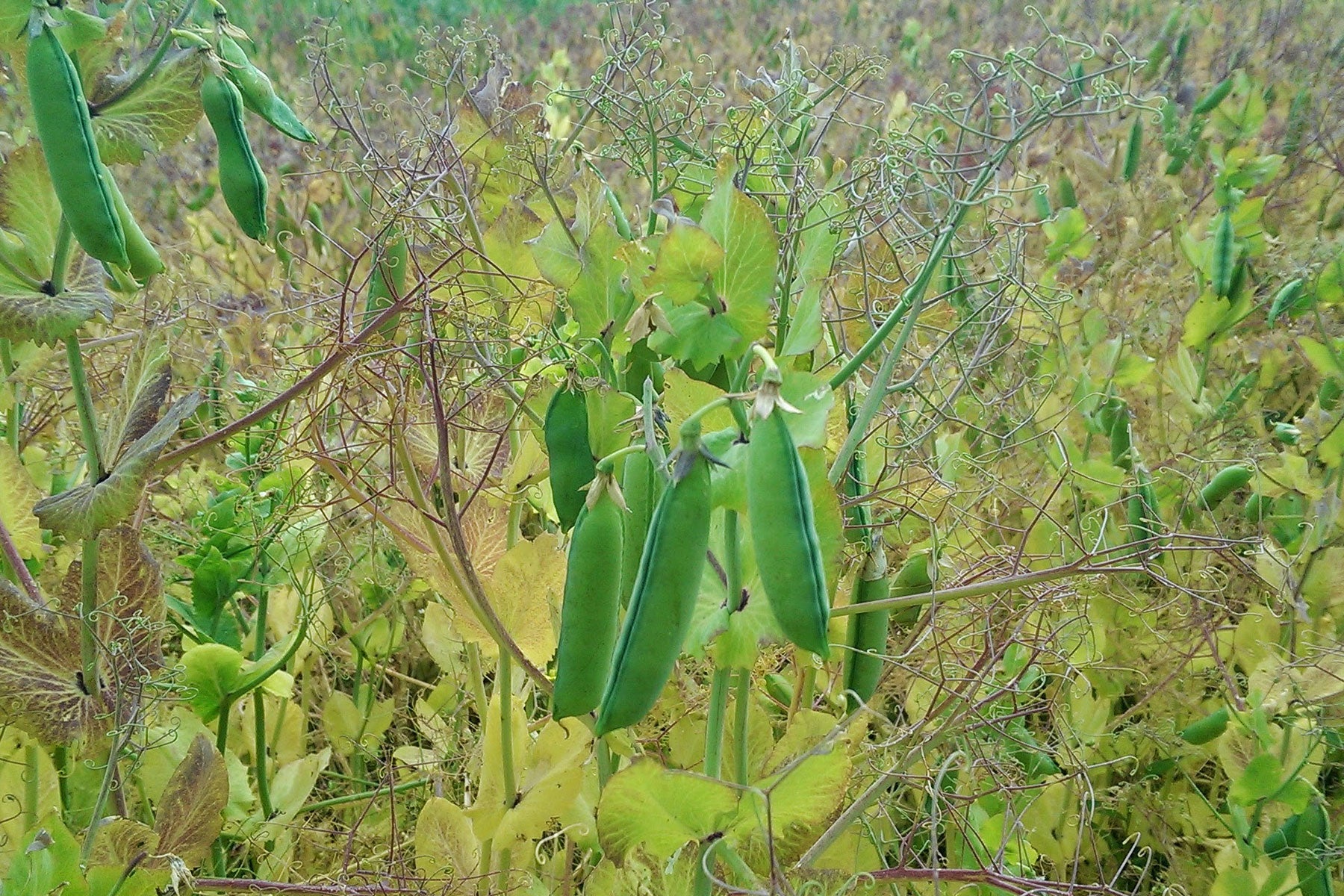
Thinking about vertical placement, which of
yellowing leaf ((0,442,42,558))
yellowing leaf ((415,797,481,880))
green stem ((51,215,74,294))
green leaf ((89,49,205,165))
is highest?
green leaf ((89,49,205,165))

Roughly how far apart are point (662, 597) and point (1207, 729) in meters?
0.74

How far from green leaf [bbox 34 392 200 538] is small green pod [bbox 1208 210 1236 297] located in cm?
124

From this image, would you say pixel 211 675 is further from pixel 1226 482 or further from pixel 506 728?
pixel 1226 482

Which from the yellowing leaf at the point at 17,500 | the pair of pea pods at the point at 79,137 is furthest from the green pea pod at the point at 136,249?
the yellowing leaf at the point at 17,500

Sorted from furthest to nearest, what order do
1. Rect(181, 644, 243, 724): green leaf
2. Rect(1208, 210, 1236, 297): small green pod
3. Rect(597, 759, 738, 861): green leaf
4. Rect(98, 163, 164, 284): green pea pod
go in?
Rect(1208, 210, 1236, 297): small green pod < Rect(181, 644, 243, 724): green leaf < Rect(98, 163, 164, 284): green pea pod < Rect(597, 759, 738, 861): green leaf

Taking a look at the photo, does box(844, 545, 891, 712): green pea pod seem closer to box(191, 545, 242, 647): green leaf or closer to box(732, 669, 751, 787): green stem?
box(732, 669, 751, 787): green stem

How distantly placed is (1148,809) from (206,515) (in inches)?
34.8

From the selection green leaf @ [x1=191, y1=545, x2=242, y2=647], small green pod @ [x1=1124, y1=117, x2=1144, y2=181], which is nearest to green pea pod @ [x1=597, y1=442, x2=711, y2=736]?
green leaf @ [x1=191, y1=545, x2=242, y2=647]

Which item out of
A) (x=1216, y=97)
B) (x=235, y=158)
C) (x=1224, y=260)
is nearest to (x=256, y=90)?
(x=235, y=158)

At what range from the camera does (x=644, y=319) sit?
1.73ft

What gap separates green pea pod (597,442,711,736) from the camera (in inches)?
17.3

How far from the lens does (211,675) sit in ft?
2.58

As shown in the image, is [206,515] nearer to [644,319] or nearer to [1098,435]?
[644,319]

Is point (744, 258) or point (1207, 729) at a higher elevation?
point (744, 258)
